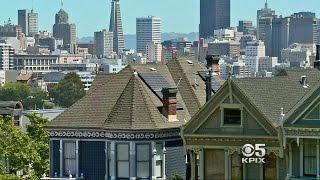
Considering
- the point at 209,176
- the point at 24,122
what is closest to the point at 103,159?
the point at 209,176

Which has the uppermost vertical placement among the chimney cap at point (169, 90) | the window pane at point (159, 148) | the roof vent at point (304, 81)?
the roof vent at point (304, 81)

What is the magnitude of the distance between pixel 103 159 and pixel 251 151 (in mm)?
7111

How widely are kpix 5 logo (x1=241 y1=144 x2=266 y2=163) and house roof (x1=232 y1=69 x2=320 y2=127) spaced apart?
779 millimetres

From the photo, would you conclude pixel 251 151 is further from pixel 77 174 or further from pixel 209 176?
pixel 77 174

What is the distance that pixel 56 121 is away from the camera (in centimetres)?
4375

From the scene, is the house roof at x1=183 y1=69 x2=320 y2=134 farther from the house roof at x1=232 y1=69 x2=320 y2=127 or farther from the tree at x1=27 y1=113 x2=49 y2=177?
the tree at x1=27 y1=113 x2=49 y2=177

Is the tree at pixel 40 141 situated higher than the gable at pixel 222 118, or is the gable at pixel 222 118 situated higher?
the gable at pixel 222 118

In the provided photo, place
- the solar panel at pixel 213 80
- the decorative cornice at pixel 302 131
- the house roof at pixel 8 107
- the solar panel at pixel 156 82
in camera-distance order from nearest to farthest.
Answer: the decorative cornice at pixel 302 131 < the solar panel at pixel 156 82 < the solar panel at pixel 213 80 < the house roof at pixel 8 107

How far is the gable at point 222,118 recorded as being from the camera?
37.0 meters

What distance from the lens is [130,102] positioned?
42.5 m

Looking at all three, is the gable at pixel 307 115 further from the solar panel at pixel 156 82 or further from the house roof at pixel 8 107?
the house roof at pixel 8 107

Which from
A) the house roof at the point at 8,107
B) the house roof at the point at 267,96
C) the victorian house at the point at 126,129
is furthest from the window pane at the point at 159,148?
the house roof at the point at 8,107

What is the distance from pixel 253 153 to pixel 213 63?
39.3 ft

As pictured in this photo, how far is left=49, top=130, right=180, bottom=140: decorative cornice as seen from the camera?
136ft
